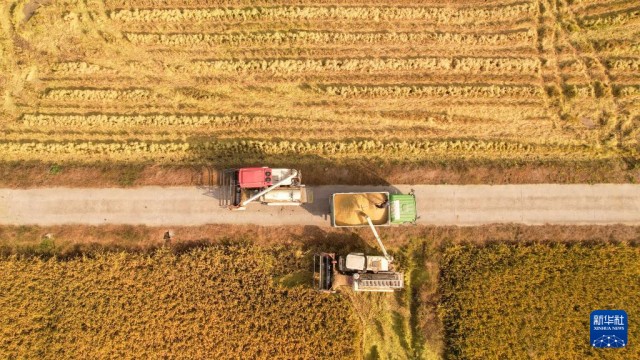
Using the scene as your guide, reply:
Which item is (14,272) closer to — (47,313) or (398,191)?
(47,313)

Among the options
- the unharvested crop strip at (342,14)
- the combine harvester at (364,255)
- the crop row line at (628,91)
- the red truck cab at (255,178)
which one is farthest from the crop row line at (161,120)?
the crop row line at (628,91)

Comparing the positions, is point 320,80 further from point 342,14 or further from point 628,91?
point 628,91

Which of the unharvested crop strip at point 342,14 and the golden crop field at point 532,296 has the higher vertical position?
the unharvested crop strip at point 342,14

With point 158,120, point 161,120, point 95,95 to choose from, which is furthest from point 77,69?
point 161,120

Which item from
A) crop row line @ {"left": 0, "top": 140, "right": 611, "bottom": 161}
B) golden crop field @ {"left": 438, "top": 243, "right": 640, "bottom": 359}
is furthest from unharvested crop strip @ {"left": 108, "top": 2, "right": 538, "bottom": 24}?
golden crop field @ {"left": 438, "top": 243, "right": 640, "bottom": 359}

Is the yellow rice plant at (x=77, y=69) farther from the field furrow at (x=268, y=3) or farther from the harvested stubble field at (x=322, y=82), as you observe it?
the field furrow at (x=268, y=3)

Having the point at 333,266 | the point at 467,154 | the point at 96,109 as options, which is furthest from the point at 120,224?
the point at 467,154

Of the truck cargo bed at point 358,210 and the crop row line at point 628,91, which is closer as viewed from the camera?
the truck cargo bed at point 358,210
